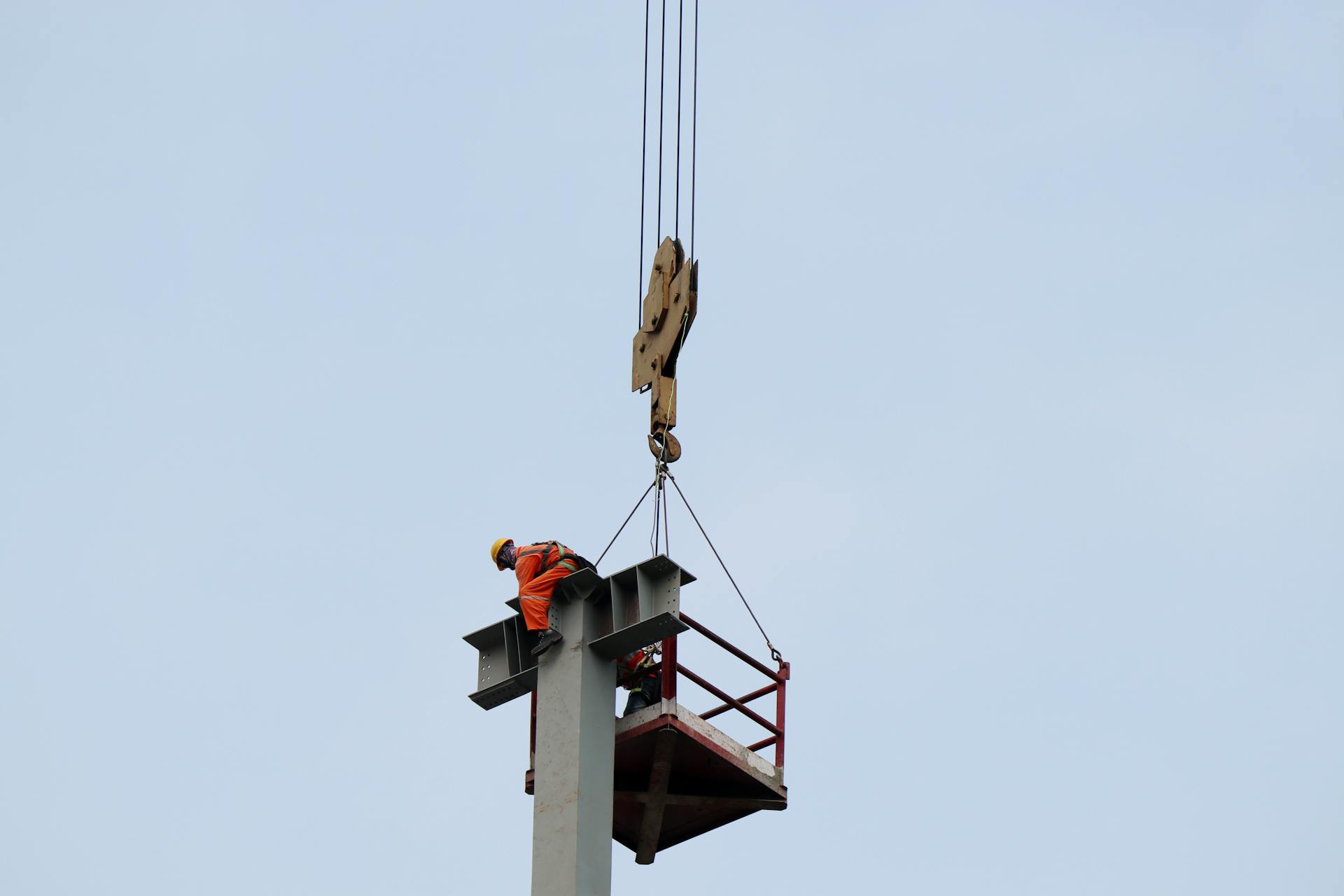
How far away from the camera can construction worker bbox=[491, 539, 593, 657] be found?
768 inches

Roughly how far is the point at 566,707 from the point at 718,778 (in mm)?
1659

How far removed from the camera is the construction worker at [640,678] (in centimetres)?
1966

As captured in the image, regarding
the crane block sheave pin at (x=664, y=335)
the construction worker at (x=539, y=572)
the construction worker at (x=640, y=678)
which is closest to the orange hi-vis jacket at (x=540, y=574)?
the construction worker at (x=539, y=572)

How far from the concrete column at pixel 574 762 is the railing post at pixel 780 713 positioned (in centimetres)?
153

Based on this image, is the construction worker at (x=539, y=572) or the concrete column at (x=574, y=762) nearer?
the concrete column at (x=574, y=762)

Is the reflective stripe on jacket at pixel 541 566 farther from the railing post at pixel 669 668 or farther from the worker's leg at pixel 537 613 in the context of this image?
the railing post at pixel 669 668

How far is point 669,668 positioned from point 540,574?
1327mm

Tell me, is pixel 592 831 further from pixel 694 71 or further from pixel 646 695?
pixel 694 71

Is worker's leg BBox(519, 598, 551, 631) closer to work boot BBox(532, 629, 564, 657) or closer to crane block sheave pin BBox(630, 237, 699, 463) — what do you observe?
work boot BBox(532, 629, 564, 657)

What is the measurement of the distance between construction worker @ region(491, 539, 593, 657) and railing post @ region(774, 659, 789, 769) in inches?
75.9

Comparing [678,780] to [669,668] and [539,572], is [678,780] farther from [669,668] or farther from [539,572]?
[539,572]

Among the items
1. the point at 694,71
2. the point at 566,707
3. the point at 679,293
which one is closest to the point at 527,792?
the point at 566,707

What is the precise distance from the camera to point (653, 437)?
2175cm

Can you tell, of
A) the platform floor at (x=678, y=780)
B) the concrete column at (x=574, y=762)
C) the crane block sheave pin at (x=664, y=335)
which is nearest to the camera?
the concrete column at (x=574, y=762)
